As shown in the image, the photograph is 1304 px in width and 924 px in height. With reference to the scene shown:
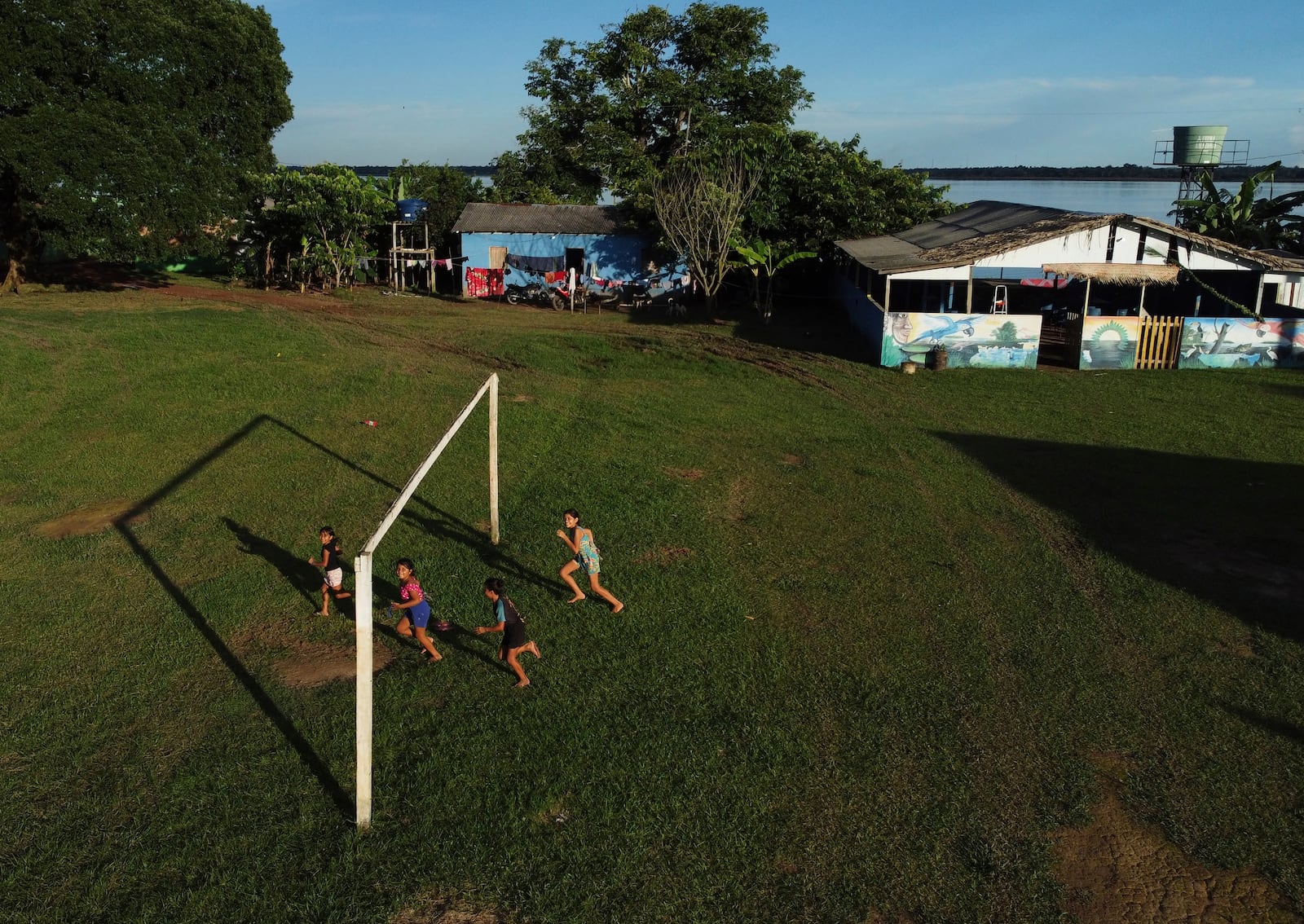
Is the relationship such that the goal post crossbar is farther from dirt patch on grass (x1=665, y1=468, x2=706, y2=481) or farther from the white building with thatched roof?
the white building with thatched roof

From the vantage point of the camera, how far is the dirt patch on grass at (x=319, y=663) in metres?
8.91

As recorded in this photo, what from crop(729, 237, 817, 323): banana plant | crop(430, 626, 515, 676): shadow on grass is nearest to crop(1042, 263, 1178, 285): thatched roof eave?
crop(729, 237, 817, 323): banana plant

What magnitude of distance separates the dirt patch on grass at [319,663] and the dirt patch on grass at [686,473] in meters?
6.38

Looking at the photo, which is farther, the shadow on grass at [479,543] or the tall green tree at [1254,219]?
the tall green tree at [1254,219]

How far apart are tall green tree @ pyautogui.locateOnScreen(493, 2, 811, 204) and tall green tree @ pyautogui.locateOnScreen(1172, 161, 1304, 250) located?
19.1 m

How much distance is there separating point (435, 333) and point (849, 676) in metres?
21.1

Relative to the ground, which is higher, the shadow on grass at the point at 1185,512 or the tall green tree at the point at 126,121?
the tall green tree at the point at 126,121

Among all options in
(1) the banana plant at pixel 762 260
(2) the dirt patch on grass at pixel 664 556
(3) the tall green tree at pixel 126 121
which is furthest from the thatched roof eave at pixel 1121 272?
(3) the tall green tree at pixel 126 121

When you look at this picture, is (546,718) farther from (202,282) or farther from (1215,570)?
(202,282)

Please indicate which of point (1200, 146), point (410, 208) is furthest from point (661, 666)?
point (1200, 146)

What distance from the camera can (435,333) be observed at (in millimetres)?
27609

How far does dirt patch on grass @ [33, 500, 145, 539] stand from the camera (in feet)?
41.0

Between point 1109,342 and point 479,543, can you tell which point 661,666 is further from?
point 1109,342

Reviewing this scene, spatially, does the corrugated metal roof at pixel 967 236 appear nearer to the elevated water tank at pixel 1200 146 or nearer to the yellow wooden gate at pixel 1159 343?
the yellow wooden gate at pixel 1159 343
